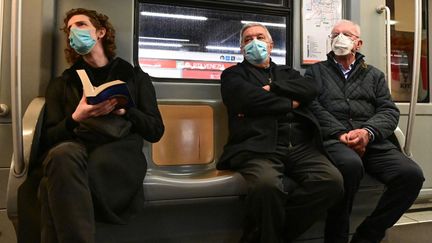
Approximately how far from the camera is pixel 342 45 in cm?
232

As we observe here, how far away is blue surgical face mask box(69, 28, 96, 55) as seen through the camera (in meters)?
1.87

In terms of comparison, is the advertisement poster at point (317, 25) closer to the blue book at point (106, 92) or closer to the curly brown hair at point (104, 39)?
the curly brown hair at point (104, 39)

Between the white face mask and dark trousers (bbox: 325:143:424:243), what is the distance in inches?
26.3

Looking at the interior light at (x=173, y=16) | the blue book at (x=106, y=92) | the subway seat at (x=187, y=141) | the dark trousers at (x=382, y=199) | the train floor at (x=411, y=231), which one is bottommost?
the train floor at (x=411, y=231)

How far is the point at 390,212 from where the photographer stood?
78.5 inches

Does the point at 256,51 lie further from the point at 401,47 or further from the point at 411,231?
the point at 411,231

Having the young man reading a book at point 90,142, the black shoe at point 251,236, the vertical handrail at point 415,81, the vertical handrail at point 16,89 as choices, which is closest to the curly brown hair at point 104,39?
the young man reading a book at point 90,142

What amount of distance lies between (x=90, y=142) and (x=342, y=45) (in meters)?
1.62

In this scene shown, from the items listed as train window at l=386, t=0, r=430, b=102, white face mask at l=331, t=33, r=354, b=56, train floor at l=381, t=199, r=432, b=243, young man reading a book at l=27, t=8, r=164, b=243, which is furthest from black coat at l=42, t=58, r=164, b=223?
train window at l=386, t=0, r=430, b=102

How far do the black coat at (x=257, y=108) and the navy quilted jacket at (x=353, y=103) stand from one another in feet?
0.50

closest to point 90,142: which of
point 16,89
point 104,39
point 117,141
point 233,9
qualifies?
point 117,141

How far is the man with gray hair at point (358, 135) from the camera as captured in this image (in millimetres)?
1986

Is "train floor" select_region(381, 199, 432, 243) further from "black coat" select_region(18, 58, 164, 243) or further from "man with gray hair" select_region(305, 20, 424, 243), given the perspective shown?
"black coat" select_region(18, 58, 164, 243)

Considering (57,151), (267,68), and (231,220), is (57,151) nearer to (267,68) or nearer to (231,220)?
(231,220)
